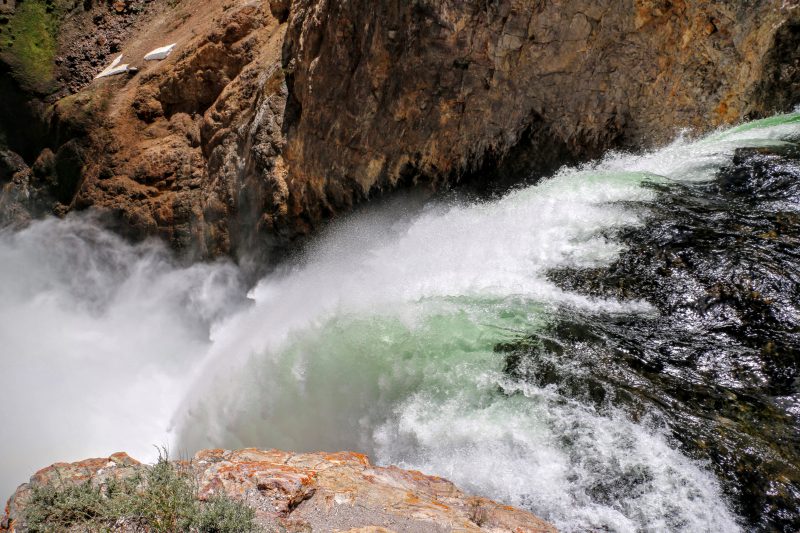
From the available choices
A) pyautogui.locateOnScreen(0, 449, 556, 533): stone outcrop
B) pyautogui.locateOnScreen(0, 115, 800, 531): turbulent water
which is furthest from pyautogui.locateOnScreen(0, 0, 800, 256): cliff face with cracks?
pyautogui.locateOnScreen(0, 449, 556, 533): stone outcrop

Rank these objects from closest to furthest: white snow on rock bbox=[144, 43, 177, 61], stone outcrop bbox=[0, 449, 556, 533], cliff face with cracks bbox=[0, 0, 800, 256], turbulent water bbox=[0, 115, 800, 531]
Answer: stone outcrop bbox=[0, 449, 556, 533], turbulent water bbox=[0, 115, 800, 531], cliff face with cracks bbox=[0, 0, 800, 256], white snow on rock bbox=[144, 43, 177, 61]

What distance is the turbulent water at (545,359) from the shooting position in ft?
10.8

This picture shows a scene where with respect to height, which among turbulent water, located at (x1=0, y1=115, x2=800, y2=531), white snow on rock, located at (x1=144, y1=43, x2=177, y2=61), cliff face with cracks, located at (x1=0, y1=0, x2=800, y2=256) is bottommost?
turbulent water, located at (x1=0, y1=115, x2=800, y2=531)

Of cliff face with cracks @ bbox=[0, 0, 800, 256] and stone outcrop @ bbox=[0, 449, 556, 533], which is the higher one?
cliff face with cracks @ bbox=[0, 0, 800, 256]

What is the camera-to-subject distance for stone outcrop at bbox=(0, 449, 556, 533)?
2916 millimetres

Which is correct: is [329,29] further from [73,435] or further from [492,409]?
[73,435]

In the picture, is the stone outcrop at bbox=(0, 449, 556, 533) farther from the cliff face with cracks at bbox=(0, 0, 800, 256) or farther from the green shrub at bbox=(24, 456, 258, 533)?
the cliff face with cracks at bbox=(0, 0, 800, 256)

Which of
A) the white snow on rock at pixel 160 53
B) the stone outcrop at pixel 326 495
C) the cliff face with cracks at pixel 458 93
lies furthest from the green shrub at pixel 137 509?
the white snow on rock at pixel 160 53

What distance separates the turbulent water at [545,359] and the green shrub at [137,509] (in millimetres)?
1490

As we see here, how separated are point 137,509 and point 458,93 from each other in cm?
542

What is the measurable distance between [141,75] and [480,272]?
8.96 meters

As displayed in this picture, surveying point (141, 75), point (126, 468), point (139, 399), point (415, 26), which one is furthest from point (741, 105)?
point (141, 75)

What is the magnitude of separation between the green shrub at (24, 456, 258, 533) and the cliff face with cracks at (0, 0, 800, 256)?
16.5ft

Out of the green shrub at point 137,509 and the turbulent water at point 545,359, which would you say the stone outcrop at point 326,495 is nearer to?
the green shrub at point 137,509
